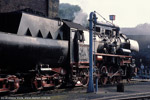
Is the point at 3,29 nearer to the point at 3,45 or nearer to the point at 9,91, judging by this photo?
the point at 3,45

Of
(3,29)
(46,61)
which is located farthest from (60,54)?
(3,29)

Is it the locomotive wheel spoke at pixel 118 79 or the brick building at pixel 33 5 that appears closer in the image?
the locomotive wheel spoke at pixel 118 79

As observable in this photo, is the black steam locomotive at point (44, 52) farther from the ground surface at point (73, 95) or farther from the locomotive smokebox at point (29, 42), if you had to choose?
the ground surface at point (73, 95)

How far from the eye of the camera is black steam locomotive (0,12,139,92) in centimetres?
1144

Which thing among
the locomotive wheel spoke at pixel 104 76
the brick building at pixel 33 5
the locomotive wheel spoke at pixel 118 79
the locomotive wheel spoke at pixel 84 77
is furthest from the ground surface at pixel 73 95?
the brick building at pixel 33 5

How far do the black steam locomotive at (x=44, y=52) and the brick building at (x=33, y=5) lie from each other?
27.4ft

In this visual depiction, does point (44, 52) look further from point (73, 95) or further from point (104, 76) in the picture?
point (104, 76)

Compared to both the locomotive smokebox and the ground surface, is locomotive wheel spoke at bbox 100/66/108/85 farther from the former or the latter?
the ground surface

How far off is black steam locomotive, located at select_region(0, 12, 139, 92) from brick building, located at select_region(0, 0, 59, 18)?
27.4 ft

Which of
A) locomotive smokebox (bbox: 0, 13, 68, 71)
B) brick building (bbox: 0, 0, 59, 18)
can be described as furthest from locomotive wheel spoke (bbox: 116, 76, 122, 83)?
brick building (bbox: 0, 0, 59, 18)

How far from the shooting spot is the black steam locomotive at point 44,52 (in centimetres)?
1144

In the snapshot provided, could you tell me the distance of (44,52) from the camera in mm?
12930

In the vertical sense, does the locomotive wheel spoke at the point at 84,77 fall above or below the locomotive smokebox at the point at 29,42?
below

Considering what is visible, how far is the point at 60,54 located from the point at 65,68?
1.35 metres
